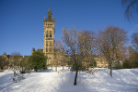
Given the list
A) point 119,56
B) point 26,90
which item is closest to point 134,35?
point 119,56

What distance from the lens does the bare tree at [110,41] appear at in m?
14.9

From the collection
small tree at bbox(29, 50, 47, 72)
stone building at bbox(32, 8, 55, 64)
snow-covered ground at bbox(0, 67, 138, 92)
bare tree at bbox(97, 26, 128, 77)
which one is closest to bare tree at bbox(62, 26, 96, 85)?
snow-covered ground at bbox(0, 67, 138, 92)

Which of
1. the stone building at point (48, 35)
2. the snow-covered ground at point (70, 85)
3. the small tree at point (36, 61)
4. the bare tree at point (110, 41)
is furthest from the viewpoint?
the stone building at point (48, 35)

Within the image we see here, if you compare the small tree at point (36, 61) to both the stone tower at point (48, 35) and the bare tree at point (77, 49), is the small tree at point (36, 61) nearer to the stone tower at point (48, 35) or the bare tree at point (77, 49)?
the bare tree at point (77, 49)

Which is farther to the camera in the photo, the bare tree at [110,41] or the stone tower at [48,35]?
the stone tower at [48,35]

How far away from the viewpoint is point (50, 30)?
6344 centimetres

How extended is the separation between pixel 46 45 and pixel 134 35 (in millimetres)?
50946

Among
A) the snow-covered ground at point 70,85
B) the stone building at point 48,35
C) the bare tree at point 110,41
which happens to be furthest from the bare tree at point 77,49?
the stone building at point 48,35

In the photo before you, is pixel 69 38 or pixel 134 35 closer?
pixel 69 38

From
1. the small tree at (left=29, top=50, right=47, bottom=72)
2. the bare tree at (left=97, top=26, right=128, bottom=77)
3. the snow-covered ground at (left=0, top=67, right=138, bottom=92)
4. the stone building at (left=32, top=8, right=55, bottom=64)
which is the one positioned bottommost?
the snow-covered ground at (left=0, top=67, right=138, bottom=92)

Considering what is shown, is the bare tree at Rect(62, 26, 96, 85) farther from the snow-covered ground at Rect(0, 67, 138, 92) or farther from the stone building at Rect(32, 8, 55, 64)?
the stone building at Rect(32, 8, 55, 64)

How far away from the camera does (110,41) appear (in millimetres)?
15273

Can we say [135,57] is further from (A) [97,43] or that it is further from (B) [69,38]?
(B) [69,38]

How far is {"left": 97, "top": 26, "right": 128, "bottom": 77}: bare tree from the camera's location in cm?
1488
